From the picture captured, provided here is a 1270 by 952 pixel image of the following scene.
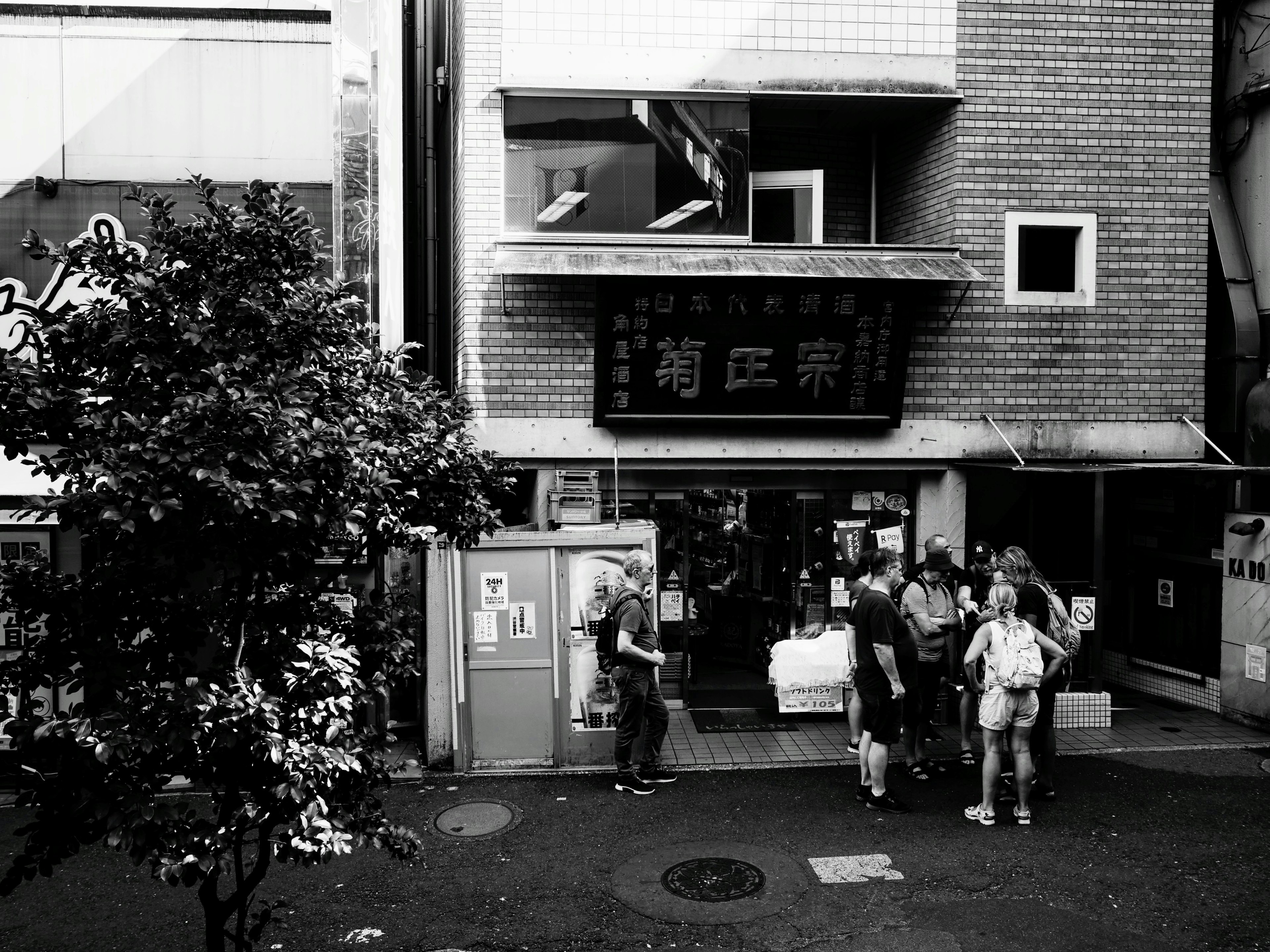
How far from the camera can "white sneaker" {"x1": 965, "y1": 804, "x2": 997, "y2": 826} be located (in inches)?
271

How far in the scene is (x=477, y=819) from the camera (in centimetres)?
712

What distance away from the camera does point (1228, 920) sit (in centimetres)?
543

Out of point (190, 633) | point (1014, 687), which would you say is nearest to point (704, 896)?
point (1014, 687)

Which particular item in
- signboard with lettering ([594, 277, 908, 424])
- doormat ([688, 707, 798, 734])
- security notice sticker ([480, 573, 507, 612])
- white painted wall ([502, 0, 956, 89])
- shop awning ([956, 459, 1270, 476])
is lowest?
doormat ([688, 707, 798, 734])

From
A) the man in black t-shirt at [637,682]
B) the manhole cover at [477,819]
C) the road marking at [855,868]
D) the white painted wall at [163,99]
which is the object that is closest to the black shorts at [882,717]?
the road marking at [855,868]

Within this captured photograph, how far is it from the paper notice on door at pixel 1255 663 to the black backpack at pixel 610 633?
633cm

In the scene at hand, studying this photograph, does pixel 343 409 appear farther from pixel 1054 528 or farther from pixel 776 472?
pixel 1054 528

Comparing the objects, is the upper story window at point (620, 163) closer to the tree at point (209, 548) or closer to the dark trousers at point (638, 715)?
the dark trousers at point (638, 715)

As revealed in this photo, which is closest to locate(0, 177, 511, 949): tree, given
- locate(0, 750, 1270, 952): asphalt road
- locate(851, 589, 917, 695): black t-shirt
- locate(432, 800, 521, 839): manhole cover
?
locate(0, 750, 1270, 952): asphalt road

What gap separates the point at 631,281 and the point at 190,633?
614cm

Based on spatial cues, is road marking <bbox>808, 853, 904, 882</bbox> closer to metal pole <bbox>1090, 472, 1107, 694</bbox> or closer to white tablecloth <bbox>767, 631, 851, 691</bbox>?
white tablecloth <bbox>767, 631, 851, 691</bbox>

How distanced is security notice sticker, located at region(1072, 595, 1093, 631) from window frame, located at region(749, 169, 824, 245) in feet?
15.2

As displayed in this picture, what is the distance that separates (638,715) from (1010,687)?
2923 mm

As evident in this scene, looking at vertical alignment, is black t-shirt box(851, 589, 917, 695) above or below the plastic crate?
below
